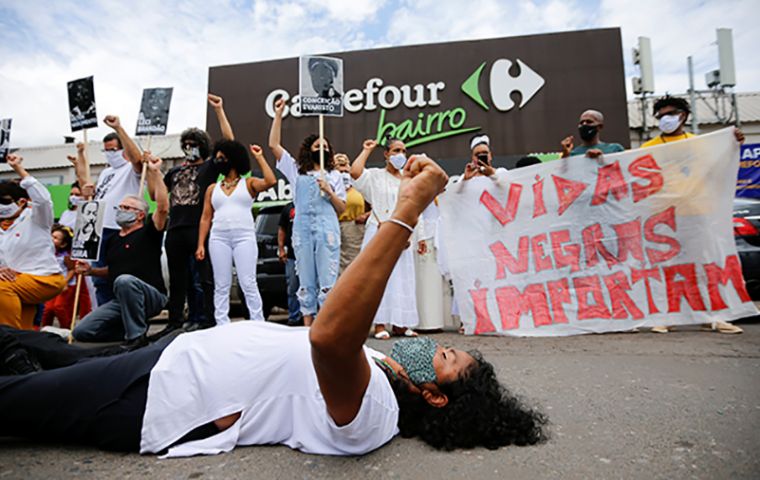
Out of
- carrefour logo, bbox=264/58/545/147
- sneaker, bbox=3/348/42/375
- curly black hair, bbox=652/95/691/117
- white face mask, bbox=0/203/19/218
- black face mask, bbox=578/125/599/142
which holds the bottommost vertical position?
sneaker, bbox=3/348/42/375

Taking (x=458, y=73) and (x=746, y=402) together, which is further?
(x=458, y=73)

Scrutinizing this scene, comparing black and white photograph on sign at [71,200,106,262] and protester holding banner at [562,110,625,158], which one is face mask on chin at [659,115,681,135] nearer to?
protester holding banner at [562,110,625,158]

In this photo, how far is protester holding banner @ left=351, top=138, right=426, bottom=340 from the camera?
5.18m

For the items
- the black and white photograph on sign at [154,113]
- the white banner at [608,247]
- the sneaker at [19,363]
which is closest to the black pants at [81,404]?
the sneaker at [19,363]

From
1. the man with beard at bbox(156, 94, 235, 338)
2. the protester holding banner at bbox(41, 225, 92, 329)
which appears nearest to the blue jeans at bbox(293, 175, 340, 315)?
the man with beard at bbox(156, 94, 235, 338)

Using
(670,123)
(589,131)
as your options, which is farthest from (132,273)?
(670,123)

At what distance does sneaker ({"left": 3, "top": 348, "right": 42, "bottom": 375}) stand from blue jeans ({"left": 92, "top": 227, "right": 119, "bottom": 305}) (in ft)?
8.08

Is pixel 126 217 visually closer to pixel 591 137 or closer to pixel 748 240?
pixel 591 137

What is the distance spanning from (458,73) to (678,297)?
12873 millimetres

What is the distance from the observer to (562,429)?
227 centimetres

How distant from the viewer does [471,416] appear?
2023mm

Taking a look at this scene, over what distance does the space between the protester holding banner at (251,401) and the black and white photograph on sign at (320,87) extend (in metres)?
3.82

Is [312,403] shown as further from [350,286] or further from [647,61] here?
[647,61]

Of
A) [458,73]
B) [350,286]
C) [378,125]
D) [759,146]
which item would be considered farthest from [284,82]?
[350,286]
